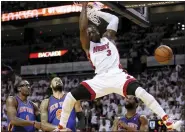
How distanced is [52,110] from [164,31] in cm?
1665

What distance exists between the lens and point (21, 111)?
6520 millimetres

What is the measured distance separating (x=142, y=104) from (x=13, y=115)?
9.12m

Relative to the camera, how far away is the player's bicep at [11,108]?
6.31 m

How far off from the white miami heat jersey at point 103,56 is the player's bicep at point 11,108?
1.73 metres

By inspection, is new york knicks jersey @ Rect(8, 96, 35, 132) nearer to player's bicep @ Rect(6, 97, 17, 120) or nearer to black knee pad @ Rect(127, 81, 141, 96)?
player's bicep @ Rect(6, 97, 17, 120)

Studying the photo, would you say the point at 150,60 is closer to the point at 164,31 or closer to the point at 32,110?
the point at 164,31

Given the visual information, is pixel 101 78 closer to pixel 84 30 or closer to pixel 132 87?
pixel 132 87

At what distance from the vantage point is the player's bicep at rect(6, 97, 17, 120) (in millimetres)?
6309

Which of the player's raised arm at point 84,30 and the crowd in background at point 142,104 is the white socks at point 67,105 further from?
the crowd in background at point 142,104

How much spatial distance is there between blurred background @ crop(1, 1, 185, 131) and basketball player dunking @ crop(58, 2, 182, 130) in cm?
915

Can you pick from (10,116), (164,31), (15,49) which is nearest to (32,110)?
(10,116)

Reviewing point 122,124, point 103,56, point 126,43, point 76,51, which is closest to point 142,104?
point 126,43

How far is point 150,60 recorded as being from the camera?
20.2 meters

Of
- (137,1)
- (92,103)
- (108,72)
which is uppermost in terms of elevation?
(137,1)
